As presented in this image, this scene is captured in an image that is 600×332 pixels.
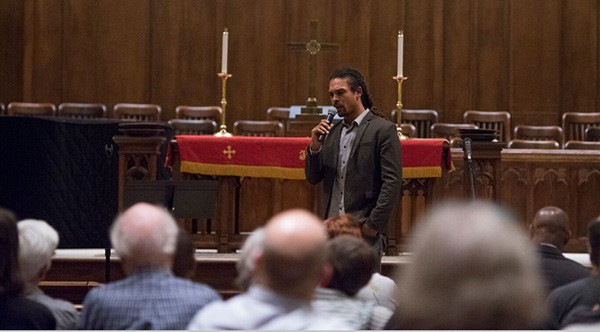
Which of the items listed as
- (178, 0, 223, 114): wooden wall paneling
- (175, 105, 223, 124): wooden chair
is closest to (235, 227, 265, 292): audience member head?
(175, 105, 223, 124): wooden chair

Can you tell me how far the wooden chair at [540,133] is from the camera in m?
12.0

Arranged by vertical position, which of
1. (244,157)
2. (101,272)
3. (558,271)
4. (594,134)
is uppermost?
(594,134)

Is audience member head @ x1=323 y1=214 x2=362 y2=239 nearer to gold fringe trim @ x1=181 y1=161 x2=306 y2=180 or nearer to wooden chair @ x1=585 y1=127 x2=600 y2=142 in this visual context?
gold fringe trim @ x1=181 y1=161 x2=306 y2=180

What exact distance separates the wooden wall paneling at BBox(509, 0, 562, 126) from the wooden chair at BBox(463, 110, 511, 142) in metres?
1.02

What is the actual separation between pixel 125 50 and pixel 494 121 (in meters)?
4.82

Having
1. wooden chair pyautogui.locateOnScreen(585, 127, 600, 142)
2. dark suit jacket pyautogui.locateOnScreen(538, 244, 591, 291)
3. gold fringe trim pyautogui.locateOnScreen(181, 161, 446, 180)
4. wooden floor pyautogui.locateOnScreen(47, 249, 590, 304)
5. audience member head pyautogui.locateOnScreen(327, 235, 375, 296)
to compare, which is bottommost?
wooden floor pyautogui.locateOnScreen(47, 249, 590, 304)

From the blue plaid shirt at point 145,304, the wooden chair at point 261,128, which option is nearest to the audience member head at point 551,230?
the blue plaid shirt at point 145,304

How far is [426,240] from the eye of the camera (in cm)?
218

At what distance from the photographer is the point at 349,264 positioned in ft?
12.0

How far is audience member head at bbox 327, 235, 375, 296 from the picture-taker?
11.9ft

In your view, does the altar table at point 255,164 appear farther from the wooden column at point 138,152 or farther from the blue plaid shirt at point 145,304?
the blue plaid shirt at point 145,304

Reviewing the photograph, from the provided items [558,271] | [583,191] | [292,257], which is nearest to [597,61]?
[583,191]

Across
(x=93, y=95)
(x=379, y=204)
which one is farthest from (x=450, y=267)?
(x=93, y=95)

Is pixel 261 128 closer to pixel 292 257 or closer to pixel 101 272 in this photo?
pixel 101 272
